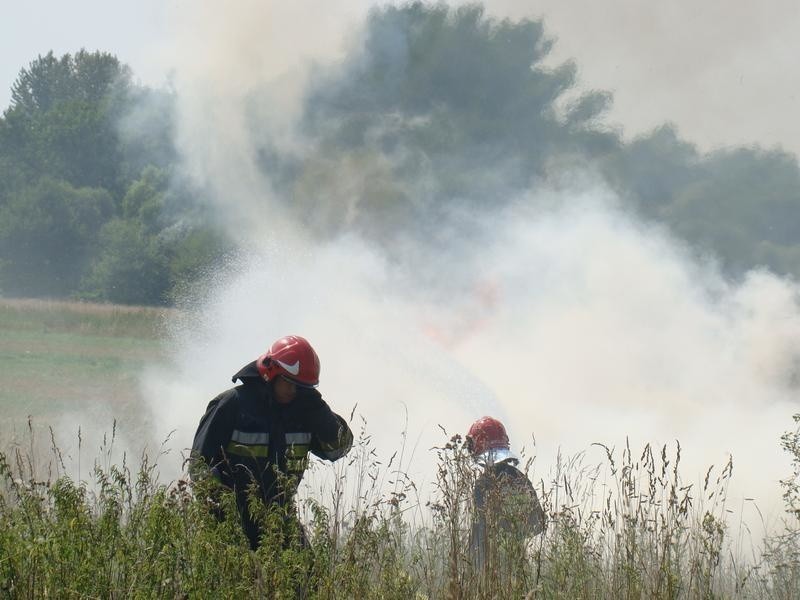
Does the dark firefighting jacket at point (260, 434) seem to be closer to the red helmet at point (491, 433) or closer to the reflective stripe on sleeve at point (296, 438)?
the reflective stripe on sleeve at point (296, 438)

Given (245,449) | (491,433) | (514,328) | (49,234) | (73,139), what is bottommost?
(245,449)

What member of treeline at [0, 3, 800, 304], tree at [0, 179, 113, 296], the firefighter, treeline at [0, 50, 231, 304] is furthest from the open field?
the firefighter

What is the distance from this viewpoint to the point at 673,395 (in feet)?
56.7

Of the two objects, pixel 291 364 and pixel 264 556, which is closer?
pixel 264 556

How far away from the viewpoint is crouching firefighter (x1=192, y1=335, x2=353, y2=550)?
6289 mm

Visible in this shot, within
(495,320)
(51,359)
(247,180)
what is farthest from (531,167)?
(51,359)

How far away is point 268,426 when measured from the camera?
6453 mm

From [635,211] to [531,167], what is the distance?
2193 mm

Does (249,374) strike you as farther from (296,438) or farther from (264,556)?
(264,556)

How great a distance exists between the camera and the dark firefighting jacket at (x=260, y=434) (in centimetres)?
629

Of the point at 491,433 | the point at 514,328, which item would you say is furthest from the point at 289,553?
the point at 514,328

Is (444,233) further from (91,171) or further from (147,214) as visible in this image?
(91,171)

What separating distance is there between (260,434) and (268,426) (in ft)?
0.26

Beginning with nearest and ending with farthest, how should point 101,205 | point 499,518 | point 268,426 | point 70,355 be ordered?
point 499,518, point 268,426, point 70,355, point 101,205
